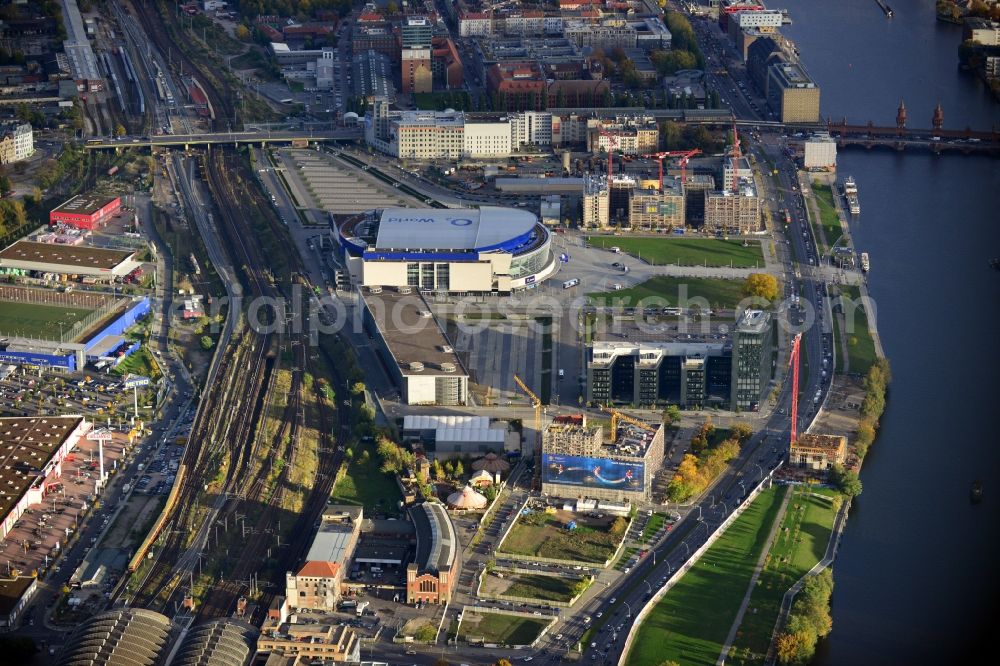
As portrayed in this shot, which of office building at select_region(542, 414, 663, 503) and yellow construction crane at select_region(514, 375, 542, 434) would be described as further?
yellow construction crane at select_region(514, 375, 542, 434)

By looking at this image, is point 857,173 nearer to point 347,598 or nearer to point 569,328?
point 569,328

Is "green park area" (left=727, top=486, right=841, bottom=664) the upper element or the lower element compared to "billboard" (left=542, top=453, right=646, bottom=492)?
lower

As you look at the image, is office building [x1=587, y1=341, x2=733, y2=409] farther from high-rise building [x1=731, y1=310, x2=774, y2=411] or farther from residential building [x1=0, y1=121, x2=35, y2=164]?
residential building [x1=0, y1=121, x2=35, y2=164]

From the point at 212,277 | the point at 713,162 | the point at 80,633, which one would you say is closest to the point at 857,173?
the point at 713,162

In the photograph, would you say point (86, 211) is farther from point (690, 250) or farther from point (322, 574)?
point (322, 574)

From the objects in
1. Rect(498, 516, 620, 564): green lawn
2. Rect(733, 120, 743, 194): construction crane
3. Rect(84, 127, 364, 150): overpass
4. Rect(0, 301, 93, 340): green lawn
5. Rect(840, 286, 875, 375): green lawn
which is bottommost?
Rect(498, 516, 620, 564): green lawn

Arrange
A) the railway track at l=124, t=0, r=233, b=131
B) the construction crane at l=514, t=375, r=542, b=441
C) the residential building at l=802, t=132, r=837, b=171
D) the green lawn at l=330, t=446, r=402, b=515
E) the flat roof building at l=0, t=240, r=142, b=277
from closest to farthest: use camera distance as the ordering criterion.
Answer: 1. the green lawn at l=330, t=446, r=402, b=515
2. the construction crane at l=514, t=375, r=542, b=441
3. the flat roof building at l=0, t=240, r=142, b=277
4. the residential building at l=802, t=132, r=837, b=171
5. the railway track at l=124, t=0, r=233, b=131

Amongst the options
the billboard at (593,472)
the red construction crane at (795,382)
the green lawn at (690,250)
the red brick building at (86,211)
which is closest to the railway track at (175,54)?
the red brick building at (86,211)

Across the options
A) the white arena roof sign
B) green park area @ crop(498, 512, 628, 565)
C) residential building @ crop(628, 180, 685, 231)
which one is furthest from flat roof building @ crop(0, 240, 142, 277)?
green park area @ crop(498, 512, 628, 565)
